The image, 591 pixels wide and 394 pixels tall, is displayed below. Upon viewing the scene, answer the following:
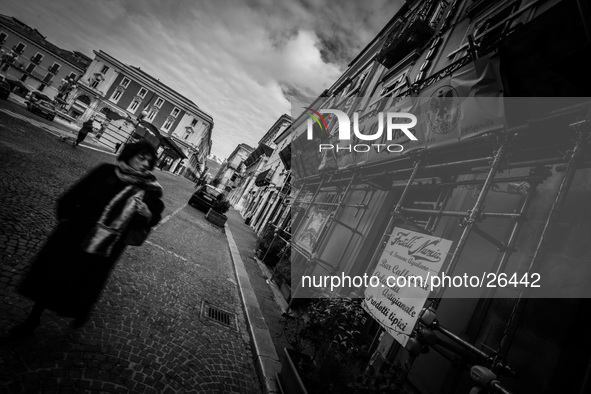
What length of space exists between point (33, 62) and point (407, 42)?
72414mm

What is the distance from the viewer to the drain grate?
15.4 feet

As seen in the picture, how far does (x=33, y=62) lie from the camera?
51125 millimetres

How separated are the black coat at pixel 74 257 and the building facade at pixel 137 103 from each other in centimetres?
3979

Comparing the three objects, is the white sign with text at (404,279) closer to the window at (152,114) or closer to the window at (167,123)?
the window at (167,123)

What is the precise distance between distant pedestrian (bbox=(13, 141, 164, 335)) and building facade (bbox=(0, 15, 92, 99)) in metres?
65.6

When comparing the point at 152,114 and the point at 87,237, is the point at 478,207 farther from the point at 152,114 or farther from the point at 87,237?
the point at 152,114

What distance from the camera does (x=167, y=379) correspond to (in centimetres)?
284

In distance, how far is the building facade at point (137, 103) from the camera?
4269 cm

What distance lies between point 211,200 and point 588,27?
638 inches

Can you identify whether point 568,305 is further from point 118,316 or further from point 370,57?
point 370,57

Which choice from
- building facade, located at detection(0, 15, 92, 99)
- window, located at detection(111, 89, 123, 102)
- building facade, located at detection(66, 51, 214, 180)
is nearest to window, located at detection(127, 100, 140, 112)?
building facade, located at detection(66, 51, 214, 180)

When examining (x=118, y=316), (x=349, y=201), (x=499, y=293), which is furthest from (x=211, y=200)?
(x=499, y=293)

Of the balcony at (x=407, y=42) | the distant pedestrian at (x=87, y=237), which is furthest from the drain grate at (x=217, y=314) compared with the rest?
the balcony at (x=407, y=42)

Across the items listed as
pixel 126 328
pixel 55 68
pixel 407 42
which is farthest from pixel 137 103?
pixel 126 328
